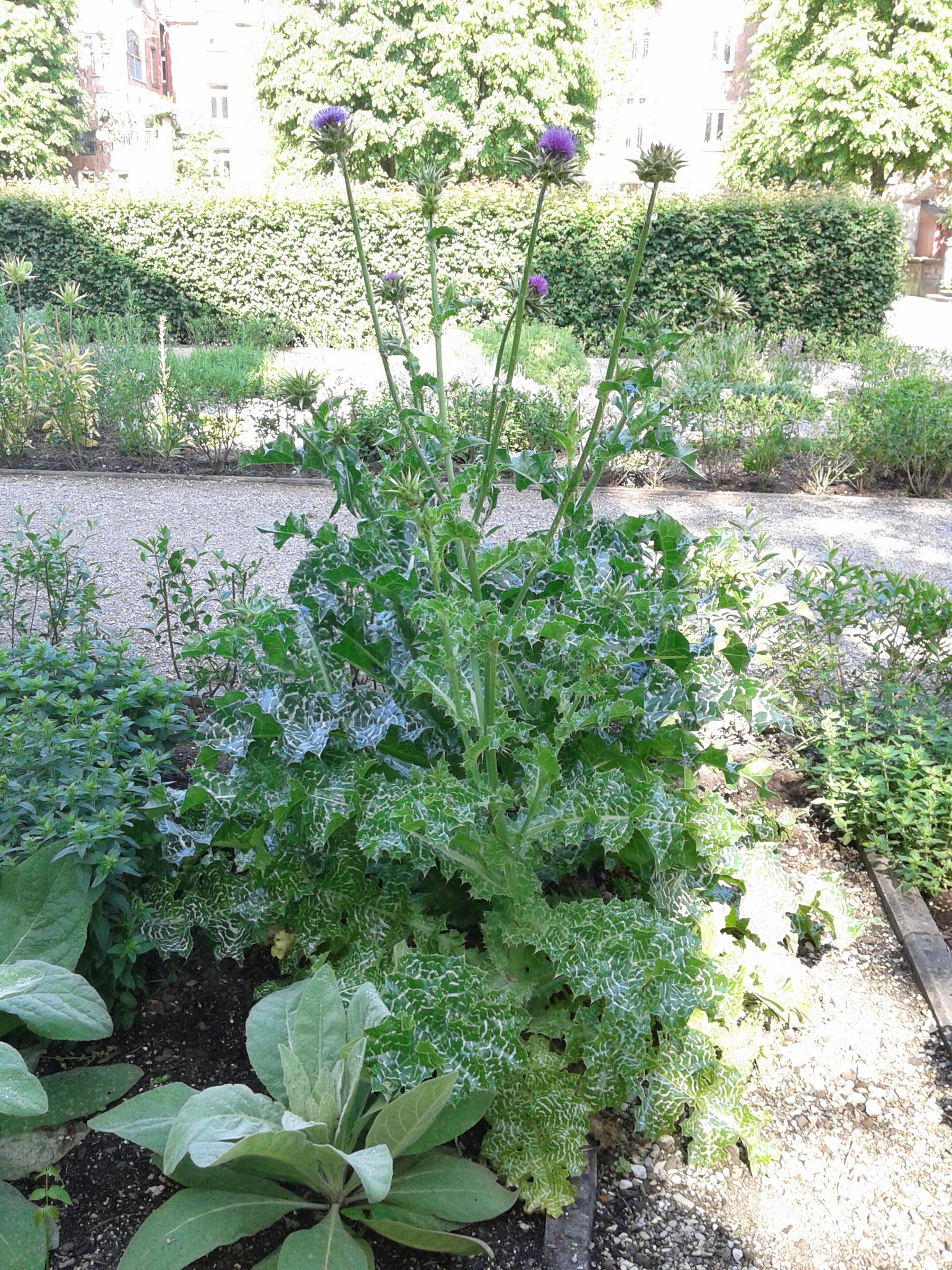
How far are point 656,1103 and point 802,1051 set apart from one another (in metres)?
0.49

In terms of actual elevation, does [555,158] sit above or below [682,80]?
below

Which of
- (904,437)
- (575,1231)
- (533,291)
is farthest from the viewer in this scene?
(904,437)

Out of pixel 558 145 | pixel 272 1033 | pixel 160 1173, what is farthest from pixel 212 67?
pixel 160 1173

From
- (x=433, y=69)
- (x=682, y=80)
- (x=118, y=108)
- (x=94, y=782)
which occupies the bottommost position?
(x=94, y=782)

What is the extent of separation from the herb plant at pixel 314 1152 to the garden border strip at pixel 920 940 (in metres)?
1.17

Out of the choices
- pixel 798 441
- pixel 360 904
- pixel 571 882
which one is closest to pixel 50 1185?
pixel 360 904

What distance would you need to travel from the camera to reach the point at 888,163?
2297cm

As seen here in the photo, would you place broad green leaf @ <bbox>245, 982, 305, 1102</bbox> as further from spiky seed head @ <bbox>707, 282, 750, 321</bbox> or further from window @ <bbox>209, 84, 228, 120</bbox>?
window @ <bbox>209, 84, 228, 120</bbox>

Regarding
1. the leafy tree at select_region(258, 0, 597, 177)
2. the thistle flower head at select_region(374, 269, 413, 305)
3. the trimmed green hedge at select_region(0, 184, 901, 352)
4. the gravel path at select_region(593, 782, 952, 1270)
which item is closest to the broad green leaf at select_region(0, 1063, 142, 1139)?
the gravel path at select_region(593, 782, 952, 1270)

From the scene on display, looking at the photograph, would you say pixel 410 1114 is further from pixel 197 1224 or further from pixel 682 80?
pixel 682 80

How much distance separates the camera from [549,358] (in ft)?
31.3

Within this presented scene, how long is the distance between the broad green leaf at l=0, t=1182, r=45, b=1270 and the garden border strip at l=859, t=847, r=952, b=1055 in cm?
184

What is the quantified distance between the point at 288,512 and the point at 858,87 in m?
23.0

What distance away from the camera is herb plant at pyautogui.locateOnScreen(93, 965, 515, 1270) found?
1.46 metres
